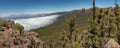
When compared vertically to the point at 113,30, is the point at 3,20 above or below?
above

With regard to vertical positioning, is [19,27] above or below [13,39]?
above

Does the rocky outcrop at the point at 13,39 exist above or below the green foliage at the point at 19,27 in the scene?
below

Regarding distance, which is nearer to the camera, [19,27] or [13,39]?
[13,39]

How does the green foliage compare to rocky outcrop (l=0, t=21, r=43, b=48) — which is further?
the green foliage

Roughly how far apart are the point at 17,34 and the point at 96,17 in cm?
2961

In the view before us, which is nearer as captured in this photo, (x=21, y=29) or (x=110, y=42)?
(x=21, y=29)

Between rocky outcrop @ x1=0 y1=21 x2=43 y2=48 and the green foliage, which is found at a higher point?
the green foliage

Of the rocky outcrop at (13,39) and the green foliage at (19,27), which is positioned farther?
the green foliage at (19,27)

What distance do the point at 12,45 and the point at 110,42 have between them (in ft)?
128

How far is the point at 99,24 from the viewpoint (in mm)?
95375

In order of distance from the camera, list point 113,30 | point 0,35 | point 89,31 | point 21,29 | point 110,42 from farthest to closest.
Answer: point 113,30
point 110,42
point 89,31
point 21,29
point 0,35

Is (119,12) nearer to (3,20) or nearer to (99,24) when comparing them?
(99,24)

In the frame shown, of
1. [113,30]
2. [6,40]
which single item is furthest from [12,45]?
[113,30]

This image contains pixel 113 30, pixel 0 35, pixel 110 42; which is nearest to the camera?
pixel 0 35
